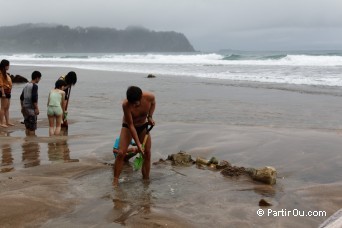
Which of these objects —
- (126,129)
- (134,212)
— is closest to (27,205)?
(134,212)

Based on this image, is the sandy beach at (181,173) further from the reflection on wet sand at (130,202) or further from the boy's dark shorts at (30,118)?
the boy's dark shorts at (30,118)

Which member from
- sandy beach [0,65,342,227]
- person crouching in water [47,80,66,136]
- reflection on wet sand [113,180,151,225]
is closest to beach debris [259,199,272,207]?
sandy beach [0,65,342,227]

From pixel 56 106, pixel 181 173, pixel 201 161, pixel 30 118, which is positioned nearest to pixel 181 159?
pixel 201 161

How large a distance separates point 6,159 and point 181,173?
9.23 feet

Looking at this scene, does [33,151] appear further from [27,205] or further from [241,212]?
[241,212]

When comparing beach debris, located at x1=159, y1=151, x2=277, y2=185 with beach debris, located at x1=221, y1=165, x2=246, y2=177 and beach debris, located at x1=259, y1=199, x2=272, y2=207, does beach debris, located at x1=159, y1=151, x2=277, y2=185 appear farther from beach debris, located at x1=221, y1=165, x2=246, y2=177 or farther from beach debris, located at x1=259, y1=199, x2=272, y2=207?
beach debris, located at x1=259, y1=199, x2=272, y2=207

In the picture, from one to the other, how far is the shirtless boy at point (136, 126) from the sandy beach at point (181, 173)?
0.82 ft

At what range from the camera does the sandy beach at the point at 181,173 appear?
404 centimetres

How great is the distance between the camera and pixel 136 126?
5.16m

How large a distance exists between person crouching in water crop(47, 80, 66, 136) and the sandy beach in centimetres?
37

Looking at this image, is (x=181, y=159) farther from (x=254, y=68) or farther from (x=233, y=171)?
(x=254, y=68)

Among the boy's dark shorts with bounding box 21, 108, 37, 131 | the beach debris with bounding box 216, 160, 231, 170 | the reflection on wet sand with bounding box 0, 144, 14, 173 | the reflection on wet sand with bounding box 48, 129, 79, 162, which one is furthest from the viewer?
the boy's dark shorts with bounding box 21, 108, 37, 131

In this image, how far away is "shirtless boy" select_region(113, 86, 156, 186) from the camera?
15.9 feet

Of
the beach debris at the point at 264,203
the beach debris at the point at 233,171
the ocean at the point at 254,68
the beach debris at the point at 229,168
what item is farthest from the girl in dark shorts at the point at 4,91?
the ocean at the point at 254,68
